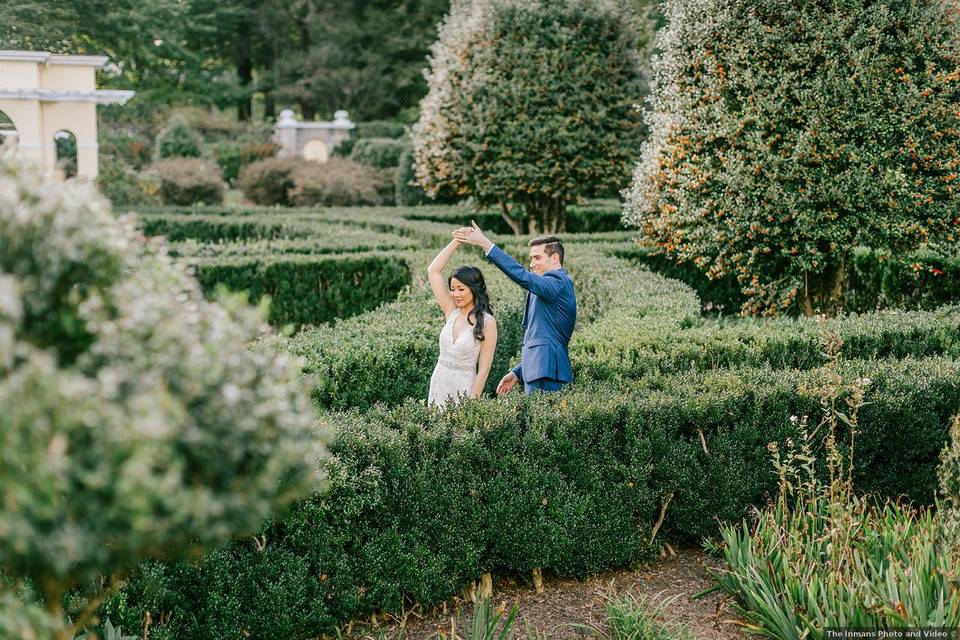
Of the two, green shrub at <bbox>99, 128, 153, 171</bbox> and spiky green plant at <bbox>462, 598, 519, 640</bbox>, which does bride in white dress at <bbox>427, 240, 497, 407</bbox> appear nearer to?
spiky green plant at <bbox>462, 598, 519, 640</bbox>

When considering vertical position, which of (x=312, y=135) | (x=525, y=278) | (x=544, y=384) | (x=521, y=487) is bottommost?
(x=521, y=487)

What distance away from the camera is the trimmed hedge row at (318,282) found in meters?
10.7

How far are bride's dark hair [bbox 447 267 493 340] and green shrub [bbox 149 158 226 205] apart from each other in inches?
815

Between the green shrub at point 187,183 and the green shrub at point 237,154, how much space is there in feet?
26.0

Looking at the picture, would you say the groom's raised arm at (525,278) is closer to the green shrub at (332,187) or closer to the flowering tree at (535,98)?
the flowering tree at (535,98)

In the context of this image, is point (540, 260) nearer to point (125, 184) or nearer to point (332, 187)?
point (125, 184)

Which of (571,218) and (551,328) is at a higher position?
(571,218)

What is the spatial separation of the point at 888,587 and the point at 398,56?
41.8 metres

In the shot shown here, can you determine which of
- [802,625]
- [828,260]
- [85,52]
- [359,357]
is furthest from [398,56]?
[802,625]

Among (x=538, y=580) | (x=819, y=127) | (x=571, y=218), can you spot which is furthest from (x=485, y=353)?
(x=571, y=218)

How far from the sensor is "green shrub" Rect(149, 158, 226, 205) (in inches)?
971

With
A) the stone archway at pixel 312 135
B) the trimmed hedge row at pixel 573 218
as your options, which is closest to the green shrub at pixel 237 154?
the stone archway at pixel 312 135

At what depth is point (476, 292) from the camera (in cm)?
545

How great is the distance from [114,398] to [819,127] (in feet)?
27.0
